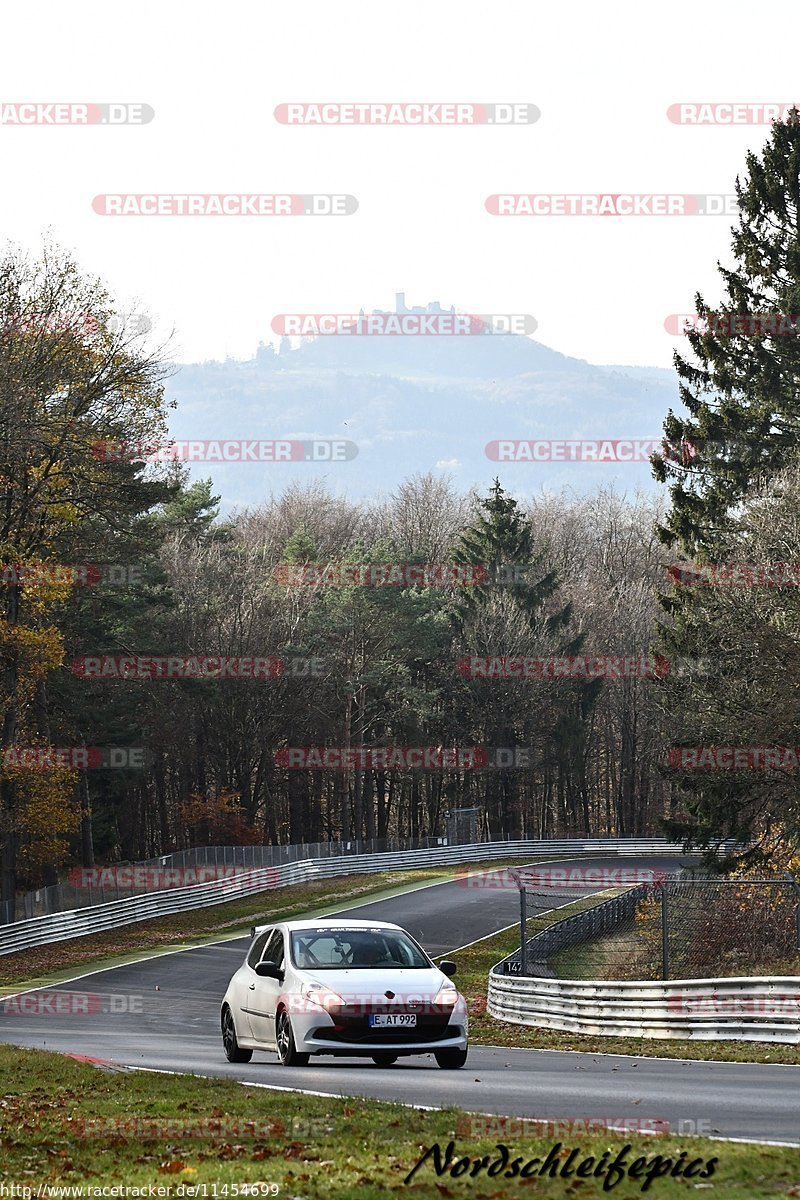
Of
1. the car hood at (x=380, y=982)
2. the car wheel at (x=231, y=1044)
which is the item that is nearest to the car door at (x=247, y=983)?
the car wheel at (x=231, y=1044)

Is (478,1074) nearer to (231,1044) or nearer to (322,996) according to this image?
(322,996)

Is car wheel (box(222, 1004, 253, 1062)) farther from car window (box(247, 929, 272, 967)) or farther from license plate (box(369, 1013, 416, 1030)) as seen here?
license plate (box(369, 1013, 416, 1030))

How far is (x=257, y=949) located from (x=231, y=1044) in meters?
1.07

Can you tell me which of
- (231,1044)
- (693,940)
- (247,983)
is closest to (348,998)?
(247,983)

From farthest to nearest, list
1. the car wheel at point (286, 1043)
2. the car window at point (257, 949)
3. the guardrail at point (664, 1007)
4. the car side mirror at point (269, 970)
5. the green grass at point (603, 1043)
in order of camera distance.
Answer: the guardrail at point (664, 1007) < the green grass at point (603, 1043) < the car window at point (257, 949) < the car side mirror at point (269, 970) < the car wheel at point (286, 1043)

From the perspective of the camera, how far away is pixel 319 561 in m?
80.9

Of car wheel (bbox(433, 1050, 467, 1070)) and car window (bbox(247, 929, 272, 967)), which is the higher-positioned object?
car window (bbox(247, 929, 272, 967))

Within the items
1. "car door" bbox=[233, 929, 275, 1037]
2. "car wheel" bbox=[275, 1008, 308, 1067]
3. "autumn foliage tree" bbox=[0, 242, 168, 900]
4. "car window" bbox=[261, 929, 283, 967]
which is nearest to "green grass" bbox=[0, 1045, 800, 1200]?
"car wheel" bbox=[275, 1008, 308, 1067]

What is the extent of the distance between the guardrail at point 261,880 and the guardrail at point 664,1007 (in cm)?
1456

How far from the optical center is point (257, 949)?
1698 centimetres

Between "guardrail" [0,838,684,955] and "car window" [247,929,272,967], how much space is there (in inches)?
929

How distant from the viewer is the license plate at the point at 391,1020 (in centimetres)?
1480

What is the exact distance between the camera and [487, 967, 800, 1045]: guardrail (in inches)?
752

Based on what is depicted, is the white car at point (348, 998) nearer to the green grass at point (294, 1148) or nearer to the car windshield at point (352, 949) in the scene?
the car windshield at point (352, 949)
